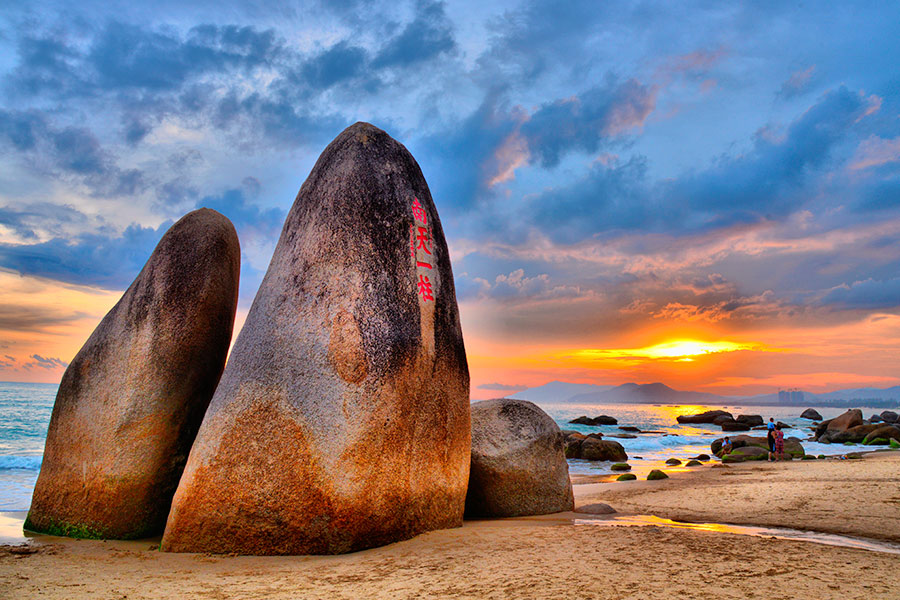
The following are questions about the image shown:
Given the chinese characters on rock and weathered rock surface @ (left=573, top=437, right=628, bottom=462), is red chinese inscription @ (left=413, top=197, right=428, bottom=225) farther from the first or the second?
weathered rock surface @ (left=573, top=437, right=628, bottom=462)

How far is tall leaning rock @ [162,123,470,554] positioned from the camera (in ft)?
16.7

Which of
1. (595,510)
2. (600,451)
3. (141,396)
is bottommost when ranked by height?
(600,451)

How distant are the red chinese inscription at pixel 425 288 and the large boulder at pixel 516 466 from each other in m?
2.34

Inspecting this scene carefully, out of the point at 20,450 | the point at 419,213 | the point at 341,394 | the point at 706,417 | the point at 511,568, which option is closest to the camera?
the point at 511,568

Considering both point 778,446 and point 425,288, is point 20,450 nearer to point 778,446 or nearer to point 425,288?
point 425,288

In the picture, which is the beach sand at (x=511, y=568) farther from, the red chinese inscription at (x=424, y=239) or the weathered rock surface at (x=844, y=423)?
the weathered rock surface at (x=844, y=423)

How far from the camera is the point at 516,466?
7488 mm

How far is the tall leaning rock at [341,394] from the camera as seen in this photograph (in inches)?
200

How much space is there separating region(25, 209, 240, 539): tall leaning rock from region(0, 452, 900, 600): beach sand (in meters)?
0.46

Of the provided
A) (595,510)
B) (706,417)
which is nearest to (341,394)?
(595,510)

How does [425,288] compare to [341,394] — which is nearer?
[341,394]

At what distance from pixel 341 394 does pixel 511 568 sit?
6.96 feet

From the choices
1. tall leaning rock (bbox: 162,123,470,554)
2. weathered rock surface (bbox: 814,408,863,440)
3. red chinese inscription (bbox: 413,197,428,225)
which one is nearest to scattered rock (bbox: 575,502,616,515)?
tall leaning rock (bbox: 162,123,470,554)

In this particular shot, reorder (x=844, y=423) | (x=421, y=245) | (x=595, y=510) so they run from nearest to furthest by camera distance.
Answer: (x=421, y=245), (x=595, y=510), (x=844, y=423)
